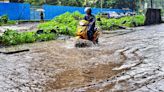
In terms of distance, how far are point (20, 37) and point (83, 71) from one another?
7695mm

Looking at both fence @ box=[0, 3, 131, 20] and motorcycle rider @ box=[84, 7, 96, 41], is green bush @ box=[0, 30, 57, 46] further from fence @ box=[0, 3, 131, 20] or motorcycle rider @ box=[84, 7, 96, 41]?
fence @ box=[0, 3, 131, 20]

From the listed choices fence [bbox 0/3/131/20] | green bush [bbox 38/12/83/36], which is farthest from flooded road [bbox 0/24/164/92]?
fence [bbox 0/3/131/20]

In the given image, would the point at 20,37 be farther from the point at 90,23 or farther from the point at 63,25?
the point at 63,25

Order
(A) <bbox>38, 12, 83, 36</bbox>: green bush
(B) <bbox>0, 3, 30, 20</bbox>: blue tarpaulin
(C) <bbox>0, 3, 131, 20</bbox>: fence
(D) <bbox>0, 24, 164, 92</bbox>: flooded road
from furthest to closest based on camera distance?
(C) <bbox>0, 3, 131, 20</bbox>: fence → (B) <bbox>0, 3, 30, 20</bbox>: blue tarpaulin → (A) <bbox>38, 12, 83, 36</bbox>: green bush → (D) <bbox>0, 24, 164, 92</bbox>: flooded road

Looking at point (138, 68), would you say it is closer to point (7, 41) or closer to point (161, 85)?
point (161, 85)

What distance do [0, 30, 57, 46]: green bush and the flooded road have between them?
111 inches

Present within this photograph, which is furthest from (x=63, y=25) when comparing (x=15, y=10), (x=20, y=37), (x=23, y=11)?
(x=23, y=11)

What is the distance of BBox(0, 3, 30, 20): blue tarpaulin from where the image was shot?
3847 centimetres

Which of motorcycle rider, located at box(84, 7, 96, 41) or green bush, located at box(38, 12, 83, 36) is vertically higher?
motorcycle rider, located at box(84, 7, 96, 41)

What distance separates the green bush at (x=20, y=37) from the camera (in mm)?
14440

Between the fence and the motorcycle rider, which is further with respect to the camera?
the fence

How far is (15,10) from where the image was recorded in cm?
3972

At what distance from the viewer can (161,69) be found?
8.09 meters

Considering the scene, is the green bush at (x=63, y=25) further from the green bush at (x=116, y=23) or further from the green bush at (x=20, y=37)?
the green bush at (x=116, y=23)
